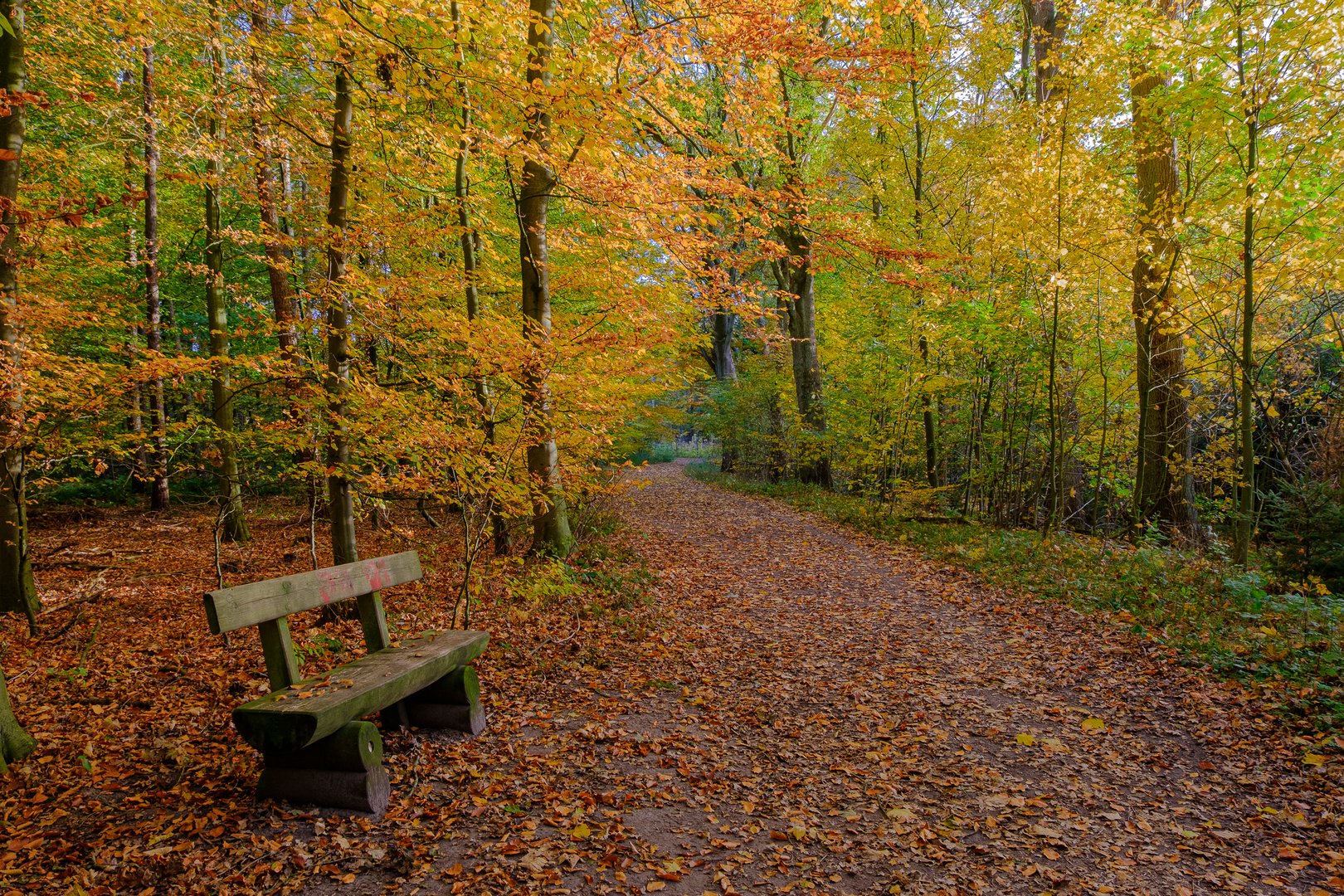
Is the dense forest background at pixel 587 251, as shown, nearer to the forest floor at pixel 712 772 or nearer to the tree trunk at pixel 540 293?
the tree trunk at pixel 540 293

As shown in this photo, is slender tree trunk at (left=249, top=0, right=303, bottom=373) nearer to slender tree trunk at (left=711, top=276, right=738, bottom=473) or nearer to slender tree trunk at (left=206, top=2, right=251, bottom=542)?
slender tree trunk at (left=206, top=2, right=251, bottom=542)

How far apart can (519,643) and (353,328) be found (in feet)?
12.4

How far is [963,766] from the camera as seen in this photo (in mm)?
3953

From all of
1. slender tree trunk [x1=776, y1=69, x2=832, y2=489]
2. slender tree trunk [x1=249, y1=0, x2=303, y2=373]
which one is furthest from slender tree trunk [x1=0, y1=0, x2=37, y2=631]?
slender tree trunk [x1=776, y1=69, x2=832, y2=489]

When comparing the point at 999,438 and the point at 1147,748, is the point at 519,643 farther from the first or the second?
the point at 999,438

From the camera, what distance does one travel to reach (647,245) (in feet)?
27.8

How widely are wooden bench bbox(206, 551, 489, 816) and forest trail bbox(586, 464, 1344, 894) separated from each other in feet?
4.58

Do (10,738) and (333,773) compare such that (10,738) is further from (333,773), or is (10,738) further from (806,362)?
(806,362)

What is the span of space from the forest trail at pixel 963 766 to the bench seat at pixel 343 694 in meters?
1.39

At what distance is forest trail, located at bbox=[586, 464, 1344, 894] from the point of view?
304 centimetres

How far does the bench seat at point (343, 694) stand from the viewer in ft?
9.07

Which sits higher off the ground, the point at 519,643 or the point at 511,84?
the point at 511,84

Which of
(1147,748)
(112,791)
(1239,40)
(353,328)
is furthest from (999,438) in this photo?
(112,791)

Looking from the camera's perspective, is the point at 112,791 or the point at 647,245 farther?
the point at 647,245
